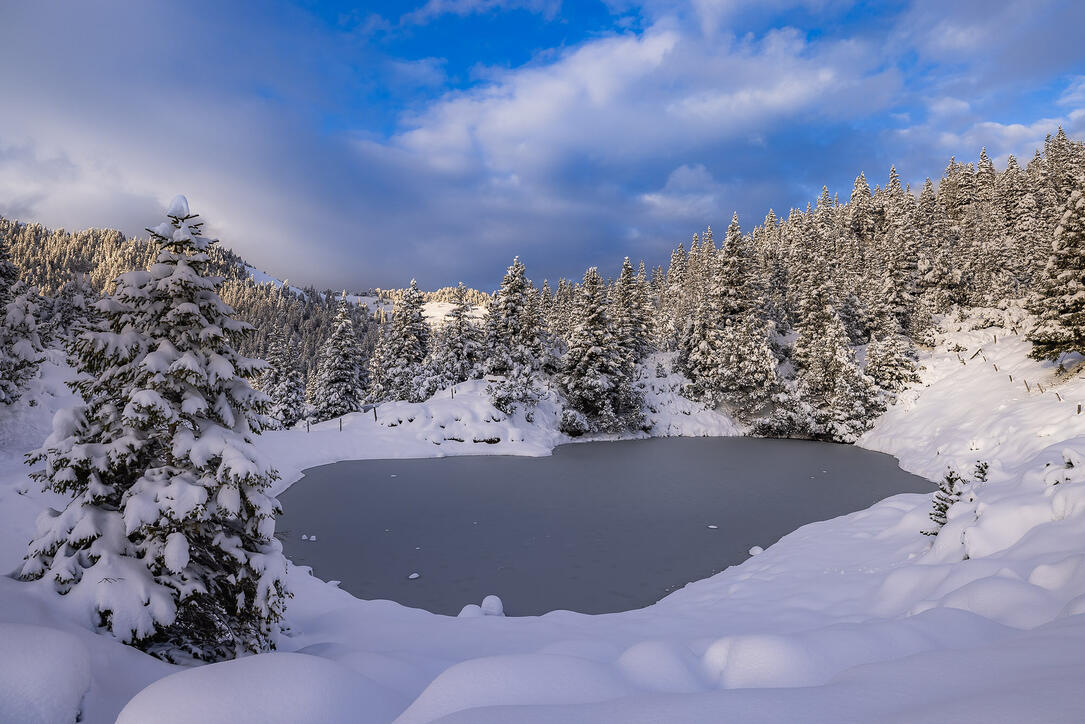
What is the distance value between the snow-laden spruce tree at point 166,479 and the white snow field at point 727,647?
66cm

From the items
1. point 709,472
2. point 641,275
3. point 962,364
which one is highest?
point 641,275

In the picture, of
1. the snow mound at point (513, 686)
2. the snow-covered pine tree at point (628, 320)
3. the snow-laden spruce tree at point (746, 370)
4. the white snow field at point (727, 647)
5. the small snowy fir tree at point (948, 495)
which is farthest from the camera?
the snow-covered pine tree at point (628, 320)

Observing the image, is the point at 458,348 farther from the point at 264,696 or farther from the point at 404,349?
the point at 264,696

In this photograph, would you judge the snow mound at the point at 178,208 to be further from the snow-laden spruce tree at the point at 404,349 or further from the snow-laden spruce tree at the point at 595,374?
the snow-laden spruce tree at the point at 404,349

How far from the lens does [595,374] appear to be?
40094mm

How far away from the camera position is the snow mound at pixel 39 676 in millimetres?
3541

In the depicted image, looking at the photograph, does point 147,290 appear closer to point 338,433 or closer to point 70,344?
point 70,344

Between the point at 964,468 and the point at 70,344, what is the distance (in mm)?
30917

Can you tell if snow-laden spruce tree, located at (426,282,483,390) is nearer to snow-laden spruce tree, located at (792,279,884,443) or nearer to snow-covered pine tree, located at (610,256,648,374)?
snow-covered pine tree, located at (610,256,648,374)

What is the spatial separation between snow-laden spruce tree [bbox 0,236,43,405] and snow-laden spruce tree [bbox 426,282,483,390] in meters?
26.1

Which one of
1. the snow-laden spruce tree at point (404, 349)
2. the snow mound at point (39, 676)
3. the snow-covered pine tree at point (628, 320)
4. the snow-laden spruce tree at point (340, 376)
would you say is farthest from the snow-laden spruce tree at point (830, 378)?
the snow mound at point (39, 676)

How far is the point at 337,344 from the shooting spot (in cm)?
4525

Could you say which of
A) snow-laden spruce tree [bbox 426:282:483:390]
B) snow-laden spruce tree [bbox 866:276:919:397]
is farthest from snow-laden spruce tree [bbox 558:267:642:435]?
snow-laden spruce tree [bbox 866:276:919:397]

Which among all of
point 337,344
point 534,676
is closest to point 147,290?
point 534,676
